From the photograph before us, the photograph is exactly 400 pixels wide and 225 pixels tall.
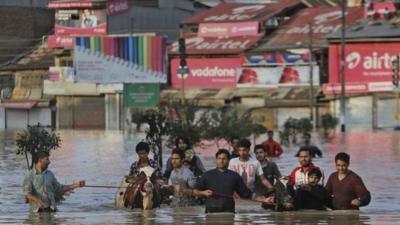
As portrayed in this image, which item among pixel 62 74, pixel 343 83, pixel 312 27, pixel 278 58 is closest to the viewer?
pixel 343 83

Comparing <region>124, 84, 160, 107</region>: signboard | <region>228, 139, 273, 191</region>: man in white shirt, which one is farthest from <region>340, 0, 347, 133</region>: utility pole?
<region>228, 139, 273, 191</region>: man in white shirt

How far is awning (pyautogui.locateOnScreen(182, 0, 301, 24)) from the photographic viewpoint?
287ft

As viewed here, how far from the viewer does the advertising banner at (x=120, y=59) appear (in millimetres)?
86250

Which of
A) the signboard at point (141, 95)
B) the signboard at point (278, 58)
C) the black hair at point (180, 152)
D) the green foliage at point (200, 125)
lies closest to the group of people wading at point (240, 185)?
the black hair at point (180, 152)

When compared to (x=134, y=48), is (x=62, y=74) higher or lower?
lower

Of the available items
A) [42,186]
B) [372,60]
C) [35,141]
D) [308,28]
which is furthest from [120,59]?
[42,186]

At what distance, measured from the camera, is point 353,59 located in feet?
257

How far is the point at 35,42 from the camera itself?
306ft

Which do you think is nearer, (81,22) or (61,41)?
(61,41)

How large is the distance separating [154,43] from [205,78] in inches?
169

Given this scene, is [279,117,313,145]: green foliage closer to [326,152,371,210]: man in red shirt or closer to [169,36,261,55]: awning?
[169,36,261,55]: awning

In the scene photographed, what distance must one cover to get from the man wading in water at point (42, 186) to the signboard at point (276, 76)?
6494cm

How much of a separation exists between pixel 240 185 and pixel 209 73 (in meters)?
70.7

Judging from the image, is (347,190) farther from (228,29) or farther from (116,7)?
(116,7)
